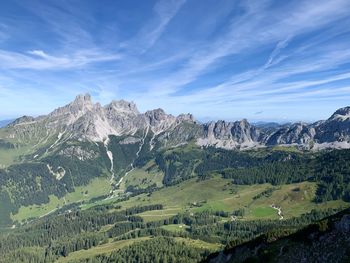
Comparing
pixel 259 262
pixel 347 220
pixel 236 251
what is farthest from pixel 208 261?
pixel 347 220

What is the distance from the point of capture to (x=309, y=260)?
7925 centimetres

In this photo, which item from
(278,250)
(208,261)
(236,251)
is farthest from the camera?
(208,261)

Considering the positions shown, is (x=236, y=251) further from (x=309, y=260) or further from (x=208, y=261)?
(x=309, y=260)

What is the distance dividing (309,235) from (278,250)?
9.26m

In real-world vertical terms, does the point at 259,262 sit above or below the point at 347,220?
below

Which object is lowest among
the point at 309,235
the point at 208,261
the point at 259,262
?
the point at 208,261

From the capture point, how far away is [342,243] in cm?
7556

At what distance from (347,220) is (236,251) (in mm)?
41110

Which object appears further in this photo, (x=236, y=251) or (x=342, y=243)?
(x=236, y=251)

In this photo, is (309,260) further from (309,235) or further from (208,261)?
(208,261)

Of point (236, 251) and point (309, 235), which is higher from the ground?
point (309, 235)

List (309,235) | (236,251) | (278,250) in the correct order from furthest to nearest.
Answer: (236,251)
(278,250)
(309,235)

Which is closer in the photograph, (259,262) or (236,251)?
(259,262)

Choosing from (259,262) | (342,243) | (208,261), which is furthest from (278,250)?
(208,261)
